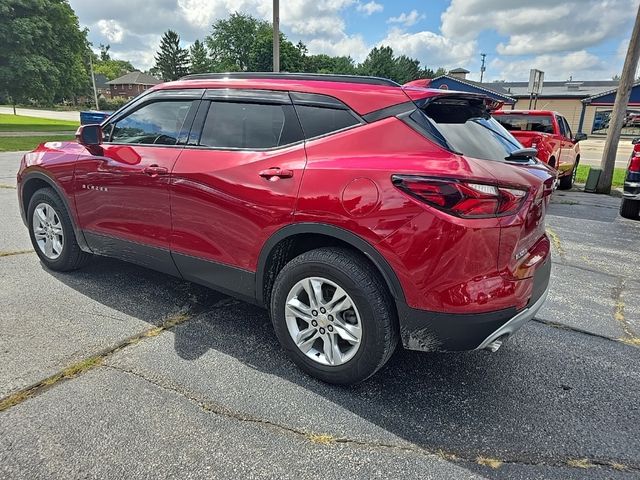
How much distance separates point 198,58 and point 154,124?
3311 inches

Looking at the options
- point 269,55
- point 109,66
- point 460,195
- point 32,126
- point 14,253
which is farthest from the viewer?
point 109,66

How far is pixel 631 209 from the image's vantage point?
7820 mm

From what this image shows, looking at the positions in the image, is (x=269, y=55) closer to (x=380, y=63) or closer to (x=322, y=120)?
(x=380, y=63)

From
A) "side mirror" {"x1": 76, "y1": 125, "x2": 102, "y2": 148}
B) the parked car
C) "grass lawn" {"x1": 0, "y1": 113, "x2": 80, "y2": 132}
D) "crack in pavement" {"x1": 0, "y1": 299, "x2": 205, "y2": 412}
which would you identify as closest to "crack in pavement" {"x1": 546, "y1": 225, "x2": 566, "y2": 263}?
the parked car

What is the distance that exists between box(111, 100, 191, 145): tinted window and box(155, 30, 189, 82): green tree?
3435 inches

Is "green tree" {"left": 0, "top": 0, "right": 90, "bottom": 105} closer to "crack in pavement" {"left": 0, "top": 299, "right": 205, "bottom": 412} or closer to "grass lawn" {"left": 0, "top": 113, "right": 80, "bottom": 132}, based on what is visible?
"grass lawn" {"left": 0, "top": 113, "right": 80, "bottom": 132}

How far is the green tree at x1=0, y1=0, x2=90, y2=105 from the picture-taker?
28.5m

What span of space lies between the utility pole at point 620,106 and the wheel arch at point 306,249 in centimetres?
1069

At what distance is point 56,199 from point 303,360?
9.57ft

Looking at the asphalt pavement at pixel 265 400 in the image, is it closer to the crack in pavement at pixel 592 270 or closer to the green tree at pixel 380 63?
the crack in pavement at pixel 592 270

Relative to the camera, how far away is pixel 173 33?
82562mm

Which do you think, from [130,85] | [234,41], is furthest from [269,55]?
[130,85]

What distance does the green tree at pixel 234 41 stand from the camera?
72.3 m

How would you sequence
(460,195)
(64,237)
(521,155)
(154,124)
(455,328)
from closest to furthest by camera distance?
(460,195), (455,328), (521,155), (154,124), (64,237)
